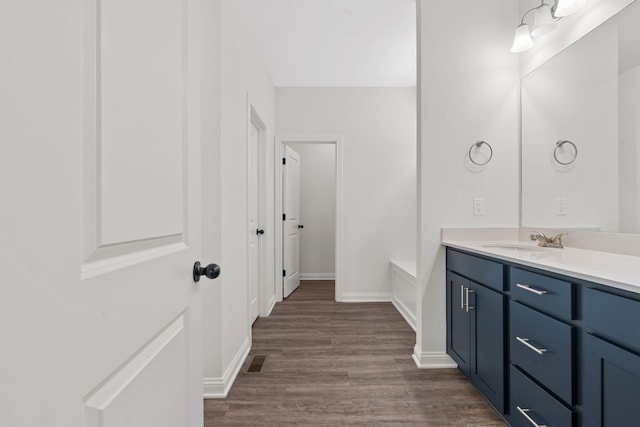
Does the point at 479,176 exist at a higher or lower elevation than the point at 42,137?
higher

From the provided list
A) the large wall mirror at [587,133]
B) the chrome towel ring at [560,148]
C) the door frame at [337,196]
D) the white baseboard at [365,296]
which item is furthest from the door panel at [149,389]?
the white baseboard at [365,296]

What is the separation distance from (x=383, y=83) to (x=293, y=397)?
3403 mm

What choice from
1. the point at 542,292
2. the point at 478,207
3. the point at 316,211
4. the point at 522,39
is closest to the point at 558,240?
the point at 478,207

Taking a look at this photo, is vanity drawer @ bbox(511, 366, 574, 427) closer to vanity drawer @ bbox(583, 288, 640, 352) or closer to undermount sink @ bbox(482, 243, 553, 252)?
vanity drawer @ bbox(583, 288, 640, 352)

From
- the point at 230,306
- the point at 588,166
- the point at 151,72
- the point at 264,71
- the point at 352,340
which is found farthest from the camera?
the point at 264,71

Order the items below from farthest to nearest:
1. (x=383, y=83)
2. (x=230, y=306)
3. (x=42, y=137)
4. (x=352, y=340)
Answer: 1. (x=383, y=83)
2. (x=352, y=340)
3. (x=230, y=306)
4. (x=42, y=137)

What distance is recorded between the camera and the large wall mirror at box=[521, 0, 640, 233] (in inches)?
64.9

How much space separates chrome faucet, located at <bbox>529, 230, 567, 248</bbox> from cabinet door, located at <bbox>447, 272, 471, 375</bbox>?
0.53 m

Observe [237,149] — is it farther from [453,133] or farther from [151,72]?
[151,72]

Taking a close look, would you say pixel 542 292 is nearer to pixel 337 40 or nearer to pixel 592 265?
pixel 592 265

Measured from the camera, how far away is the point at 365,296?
13.7 feet

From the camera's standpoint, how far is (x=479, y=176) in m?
2.44

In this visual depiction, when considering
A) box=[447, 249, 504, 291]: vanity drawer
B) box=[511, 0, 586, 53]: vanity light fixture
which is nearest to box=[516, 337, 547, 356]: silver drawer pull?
box=[447, 249, 504, 291]: vanity drawer

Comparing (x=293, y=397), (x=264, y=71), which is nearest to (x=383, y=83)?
(x=264, y=71)
